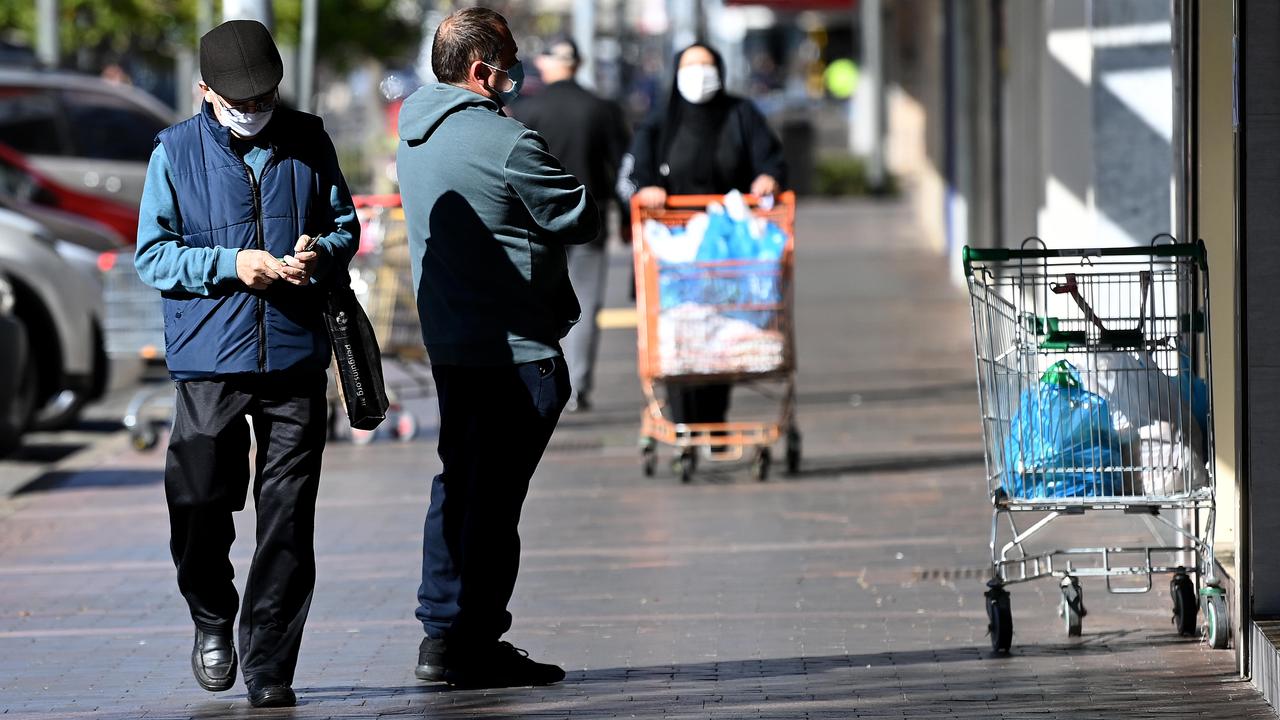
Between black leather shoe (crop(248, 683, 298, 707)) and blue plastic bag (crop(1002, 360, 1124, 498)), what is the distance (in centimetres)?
227

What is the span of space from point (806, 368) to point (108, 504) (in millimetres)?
5662

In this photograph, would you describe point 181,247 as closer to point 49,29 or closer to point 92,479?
point 92,479

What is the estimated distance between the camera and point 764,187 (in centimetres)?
975

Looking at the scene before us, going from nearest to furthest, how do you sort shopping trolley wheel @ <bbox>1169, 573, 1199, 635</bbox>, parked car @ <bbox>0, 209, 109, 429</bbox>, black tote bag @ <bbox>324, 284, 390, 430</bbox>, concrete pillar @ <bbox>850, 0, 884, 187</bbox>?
black tote bag @ <bbox>324, 284, 390, 430</bbox> < shopping trolley wheel @ <bbox>1169, 573, 1199, 635</bbox> < parked car @ <bbox>0, 209, 109, 429</bbox> < concrete pillar @ <bbox>850, 0, 884, 187</bbox>

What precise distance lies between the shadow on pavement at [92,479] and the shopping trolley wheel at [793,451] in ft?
10.4

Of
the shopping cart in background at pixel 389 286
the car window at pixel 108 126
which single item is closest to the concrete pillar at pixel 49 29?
the car window at pixel 108 126

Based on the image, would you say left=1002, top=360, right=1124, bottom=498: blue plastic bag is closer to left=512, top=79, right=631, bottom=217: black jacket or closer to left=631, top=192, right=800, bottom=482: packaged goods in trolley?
left=631, top=192, right=800, bottom=482: packaged goods in trolley

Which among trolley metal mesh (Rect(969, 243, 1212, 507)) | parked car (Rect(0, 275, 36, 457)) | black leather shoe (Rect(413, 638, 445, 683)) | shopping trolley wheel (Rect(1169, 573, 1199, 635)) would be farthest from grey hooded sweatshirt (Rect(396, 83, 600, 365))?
parked car (Rect(0, 275, 36, 457))

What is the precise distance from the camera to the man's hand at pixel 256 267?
218 inches

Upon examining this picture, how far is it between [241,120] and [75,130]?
1383cm

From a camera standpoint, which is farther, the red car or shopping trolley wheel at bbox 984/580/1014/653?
the red car

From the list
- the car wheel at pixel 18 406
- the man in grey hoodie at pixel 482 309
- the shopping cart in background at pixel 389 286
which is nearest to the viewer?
the man in grey hoodie at pixel 482 309

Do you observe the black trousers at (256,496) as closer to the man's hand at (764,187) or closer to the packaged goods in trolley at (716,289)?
the packaged goods in trolley at (716,289)

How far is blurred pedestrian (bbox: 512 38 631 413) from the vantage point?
12031 millimetres
